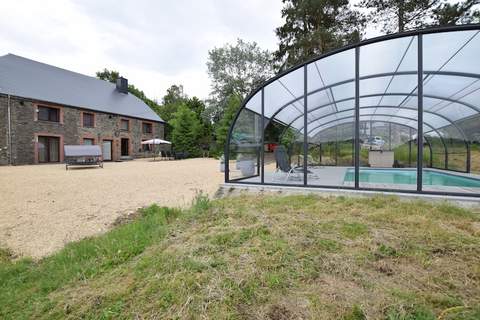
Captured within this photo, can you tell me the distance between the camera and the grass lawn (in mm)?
1652

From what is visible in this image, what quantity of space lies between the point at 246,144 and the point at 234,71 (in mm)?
22654

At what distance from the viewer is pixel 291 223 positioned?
309 cm

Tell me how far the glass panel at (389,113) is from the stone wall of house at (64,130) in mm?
17680

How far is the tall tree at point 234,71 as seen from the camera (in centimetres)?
2641

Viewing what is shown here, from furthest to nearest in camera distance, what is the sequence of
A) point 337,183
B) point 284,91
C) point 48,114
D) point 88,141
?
point 88,141 → point 48,114 → point 284,91 → point 337,183

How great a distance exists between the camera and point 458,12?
10180mm

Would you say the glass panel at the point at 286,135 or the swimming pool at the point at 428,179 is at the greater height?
the glass panel at the point at 286,135

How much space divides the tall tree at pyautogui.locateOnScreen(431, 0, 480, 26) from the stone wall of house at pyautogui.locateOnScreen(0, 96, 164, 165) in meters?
21.6

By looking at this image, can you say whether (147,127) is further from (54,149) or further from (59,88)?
(54,149)

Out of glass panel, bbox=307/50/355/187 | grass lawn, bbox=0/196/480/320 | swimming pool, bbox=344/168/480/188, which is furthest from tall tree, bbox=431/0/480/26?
grass lawn, bbox=0/196/480/320

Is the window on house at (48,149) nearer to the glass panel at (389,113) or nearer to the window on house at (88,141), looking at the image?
the window on house at (88,141)

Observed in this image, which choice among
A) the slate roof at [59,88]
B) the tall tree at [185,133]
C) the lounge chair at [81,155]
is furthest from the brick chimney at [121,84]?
the lounge chair at [81,155]

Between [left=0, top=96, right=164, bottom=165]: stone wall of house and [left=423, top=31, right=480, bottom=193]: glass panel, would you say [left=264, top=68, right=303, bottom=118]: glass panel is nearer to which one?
[left=423, top=31, right=480, bottom=193]: glass panel

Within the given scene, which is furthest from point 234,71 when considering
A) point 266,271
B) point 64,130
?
point 266,271
